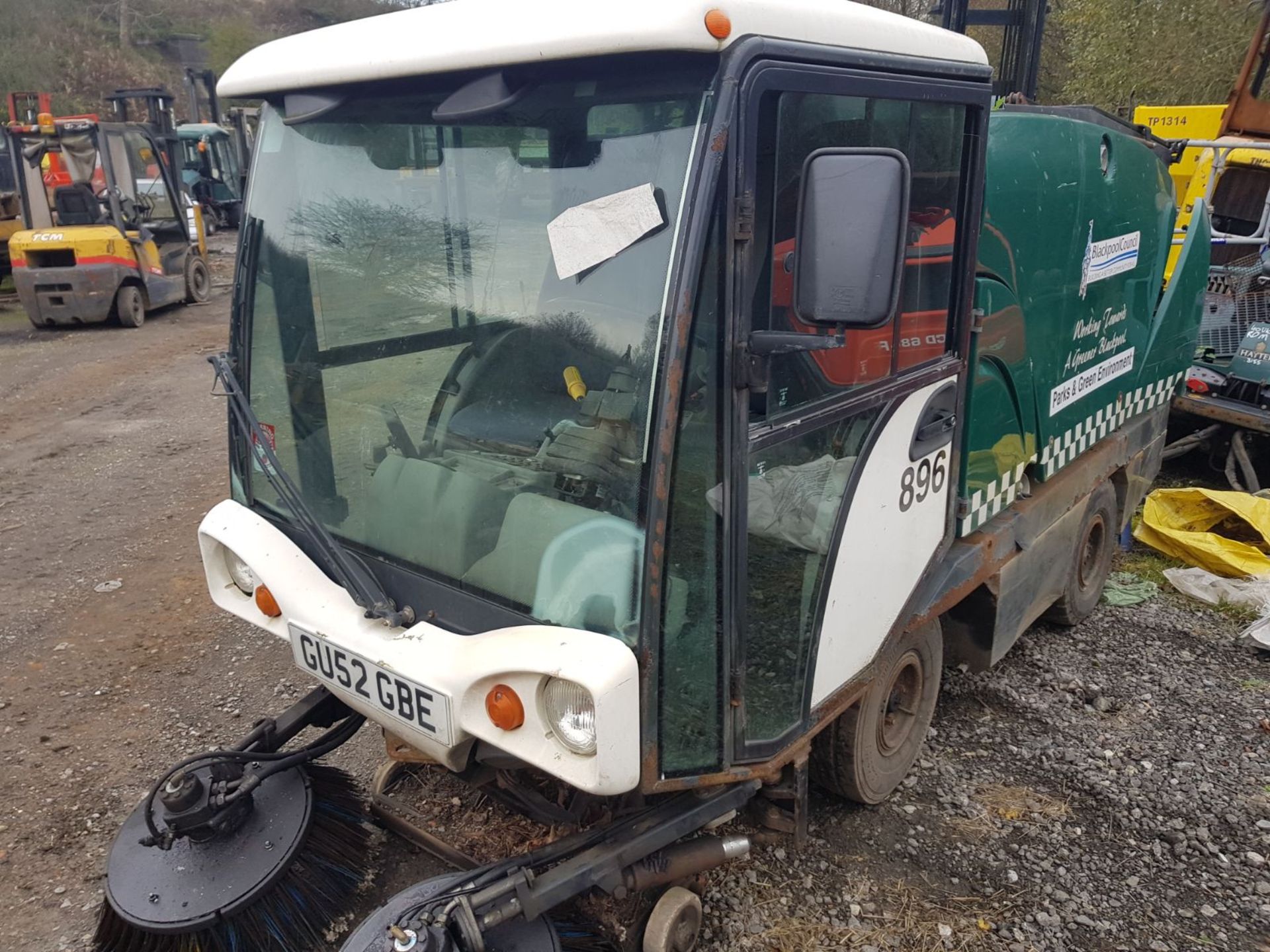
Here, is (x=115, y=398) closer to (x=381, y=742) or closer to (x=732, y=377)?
(x=381, y=742)

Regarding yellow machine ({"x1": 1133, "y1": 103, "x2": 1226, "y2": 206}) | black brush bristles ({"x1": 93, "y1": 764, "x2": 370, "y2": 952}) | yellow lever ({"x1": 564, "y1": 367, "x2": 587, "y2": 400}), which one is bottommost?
black brush bristles ({"x1": 93, "y1": 764, "x2": 370, "y2": 952})

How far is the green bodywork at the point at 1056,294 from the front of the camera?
2.95 meters

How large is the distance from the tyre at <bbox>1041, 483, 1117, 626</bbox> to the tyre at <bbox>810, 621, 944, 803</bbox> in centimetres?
114

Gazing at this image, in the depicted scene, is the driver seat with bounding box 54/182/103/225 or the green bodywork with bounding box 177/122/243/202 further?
the green bodywork with bounding box 177/122/243/202

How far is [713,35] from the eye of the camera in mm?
1701

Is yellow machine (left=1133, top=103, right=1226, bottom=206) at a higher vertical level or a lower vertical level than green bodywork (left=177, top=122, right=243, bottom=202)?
higher

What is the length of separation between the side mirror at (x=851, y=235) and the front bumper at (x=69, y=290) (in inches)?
442

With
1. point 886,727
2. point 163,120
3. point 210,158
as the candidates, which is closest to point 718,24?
point 886,727

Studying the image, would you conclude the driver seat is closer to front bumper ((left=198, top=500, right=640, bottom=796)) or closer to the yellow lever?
front bumper ((left=198, top=500, right=640, bottom=796))

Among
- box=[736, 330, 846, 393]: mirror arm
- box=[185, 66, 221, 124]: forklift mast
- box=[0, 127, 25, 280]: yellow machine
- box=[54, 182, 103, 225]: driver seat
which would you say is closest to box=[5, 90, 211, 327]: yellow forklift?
box=[54, 182, 103, 225]: driver seat

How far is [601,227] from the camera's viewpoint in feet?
6.30

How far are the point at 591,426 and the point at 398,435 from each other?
0.61m

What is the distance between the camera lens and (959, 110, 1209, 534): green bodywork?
2.95 metres

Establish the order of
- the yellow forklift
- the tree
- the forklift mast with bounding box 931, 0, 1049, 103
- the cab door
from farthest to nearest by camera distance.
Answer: the tree → the yellow forklift → the forklift mast with bounding box 931, 0, 1049, 103 → the cab door
